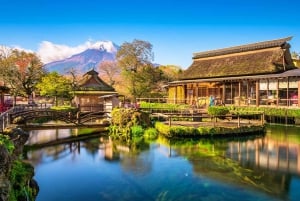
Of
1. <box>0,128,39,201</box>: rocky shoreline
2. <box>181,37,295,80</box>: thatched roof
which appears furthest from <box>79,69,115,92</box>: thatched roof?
<box>0,128,39,201</box>: rocky shoreline

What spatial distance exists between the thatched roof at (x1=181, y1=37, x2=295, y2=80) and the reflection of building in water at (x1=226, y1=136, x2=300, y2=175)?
53.3 ft

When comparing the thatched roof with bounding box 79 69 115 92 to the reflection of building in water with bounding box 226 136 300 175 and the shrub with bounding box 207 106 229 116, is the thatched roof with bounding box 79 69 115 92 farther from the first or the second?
the reflection of building in water with bounding box 226 136 300 175

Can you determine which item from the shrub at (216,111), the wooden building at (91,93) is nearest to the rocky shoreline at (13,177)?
the shrub at (216,111)

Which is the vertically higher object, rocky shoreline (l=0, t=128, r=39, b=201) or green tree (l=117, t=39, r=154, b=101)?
green tree (l=117, t=39, r=154, b=101)

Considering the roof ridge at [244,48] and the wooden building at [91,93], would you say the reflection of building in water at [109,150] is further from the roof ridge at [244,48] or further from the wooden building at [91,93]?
the roof ridge at [244,48]

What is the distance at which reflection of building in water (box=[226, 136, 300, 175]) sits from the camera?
15.0 meters

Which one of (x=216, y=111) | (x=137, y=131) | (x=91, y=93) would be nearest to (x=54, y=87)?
(x=91, y=93)

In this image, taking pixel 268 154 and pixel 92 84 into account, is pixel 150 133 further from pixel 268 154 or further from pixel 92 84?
pixel 92 84

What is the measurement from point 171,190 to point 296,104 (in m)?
22.5

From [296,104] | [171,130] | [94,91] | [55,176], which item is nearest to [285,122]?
[296,104]

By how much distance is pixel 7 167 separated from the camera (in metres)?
6.88

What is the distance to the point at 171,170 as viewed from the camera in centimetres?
1433

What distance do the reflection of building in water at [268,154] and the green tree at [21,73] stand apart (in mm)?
36513

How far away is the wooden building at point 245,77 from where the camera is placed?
31.3 meters
